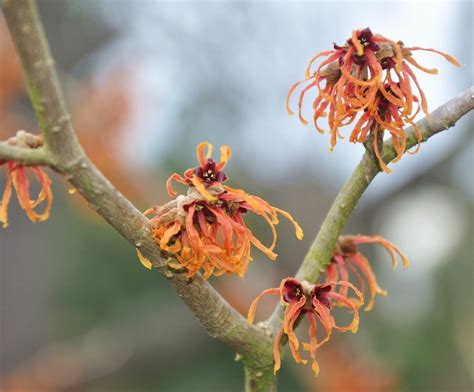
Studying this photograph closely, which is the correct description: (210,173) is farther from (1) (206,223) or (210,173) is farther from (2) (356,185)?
(2) (356,185)

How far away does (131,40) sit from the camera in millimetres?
6285

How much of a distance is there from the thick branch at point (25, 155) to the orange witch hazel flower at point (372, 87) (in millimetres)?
426

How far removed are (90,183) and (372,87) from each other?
458mm

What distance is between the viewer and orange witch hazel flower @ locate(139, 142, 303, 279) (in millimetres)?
911

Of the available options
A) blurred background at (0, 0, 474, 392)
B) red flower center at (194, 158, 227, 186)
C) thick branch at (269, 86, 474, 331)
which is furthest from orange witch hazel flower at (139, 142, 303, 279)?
blurred background at (0, 0, 474, 392)

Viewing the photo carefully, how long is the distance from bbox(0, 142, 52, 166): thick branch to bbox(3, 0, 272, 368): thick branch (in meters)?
0.01

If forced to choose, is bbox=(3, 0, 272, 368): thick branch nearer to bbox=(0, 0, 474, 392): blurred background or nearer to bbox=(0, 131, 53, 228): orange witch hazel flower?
bbox=(0, 131, 53, 228): orange witch hazel flower

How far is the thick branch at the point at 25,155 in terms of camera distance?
824mm

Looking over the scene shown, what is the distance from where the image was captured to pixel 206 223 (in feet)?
3.08

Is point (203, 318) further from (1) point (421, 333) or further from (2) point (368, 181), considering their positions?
(1) point (421, 333)

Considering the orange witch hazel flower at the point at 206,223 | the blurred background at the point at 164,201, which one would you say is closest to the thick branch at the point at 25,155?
the orange witch hazel flower at the point at 206,223

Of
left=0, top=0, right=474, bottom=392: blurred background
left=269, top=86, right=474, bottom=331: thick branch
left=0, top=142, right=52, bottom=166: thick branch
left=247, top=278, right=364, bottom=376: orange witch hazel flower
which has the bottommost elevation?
left=247, top=278, right=364, bottom=376: orange witch hazel flower

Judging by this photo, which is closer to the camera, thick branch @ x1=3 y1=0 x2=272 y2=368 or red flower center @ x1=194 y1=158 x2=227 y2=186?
thick branch @ x1=3 y1=0 x2=272 y2=368

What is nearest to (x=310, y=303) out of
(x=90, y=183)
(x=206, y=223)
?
(x=206, y=223)
